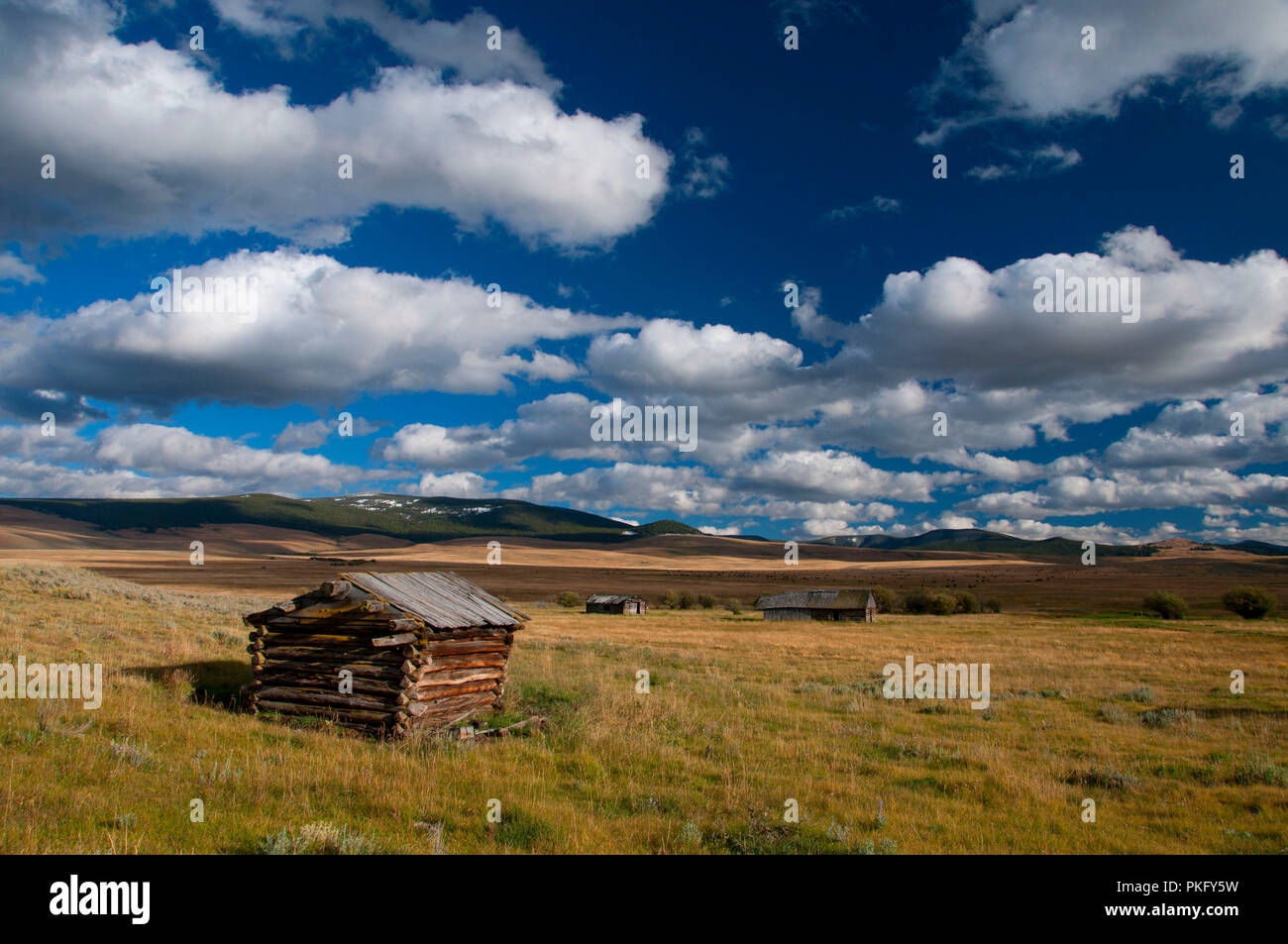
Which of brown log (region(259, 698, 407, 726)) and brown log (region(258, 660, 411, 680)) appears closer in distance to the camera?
brown log (region(259, 698, 407, 726))

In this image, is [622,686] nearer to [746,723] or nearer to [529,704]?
[529,704]

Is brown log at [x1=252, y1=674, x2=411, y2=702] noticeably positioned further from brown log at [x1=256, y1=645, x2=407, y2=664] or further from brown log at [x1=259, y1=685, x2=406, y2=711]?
brown log at [x1=256, y1=645, x2=407, y2=664]

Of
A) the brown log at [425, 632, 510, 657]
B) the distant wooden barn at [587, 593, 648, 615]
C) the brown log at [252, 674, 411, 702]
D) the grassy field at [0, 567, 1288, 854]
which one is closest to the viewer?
the grassy field at [0, 567, 1288, 854]

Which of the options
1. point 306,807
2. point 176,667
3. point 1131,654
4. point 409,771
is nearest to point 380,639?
point 409,771

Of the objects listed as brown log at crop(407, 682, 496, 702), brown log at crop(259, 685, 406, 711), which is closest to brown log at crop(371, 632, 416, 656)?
brown log at crop(407, 682, 496, 702)

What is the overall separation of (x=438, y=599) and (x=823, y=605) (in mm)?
58129

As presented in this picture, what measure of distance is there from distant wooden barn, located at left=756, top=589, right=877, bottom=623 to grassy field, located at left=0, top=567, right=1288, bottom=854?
4550 cm

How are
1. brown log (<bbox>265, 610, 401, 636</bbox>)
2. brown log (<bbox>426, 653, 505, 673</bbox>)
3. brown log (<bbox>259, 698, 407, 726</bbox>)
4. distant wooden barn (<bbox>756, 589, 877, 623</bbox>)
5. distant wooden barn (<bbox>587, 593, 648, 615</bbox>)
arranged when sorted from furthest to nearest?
1. distant wooden barn (<bbox>756, 589, 877, 623</bbox>)
2. distant wooden barn (<bbox>587, 593, 648, 615</bbox>)
3. brown log (<bbox>426, 653, 505, 673</bbox>)
4. brown log (<bbox>265, 610, 401, 636</bbox>)
5. brown log (<bbox>259, 698, 407, 726</bbox>)

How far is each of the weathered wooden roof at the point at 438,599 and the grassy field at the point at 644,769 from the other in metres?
2.13

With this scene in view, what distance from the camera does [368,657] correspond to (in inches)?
492

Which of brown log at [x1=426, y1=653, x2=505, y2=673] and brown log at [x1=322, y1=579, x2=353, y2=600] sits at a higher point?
brown log at [x1=322, y1=579, x2=353, y2=600]

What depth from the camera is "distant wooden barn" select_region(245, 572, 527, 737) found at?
1220cm

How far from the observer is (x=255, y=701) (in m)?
13.0
